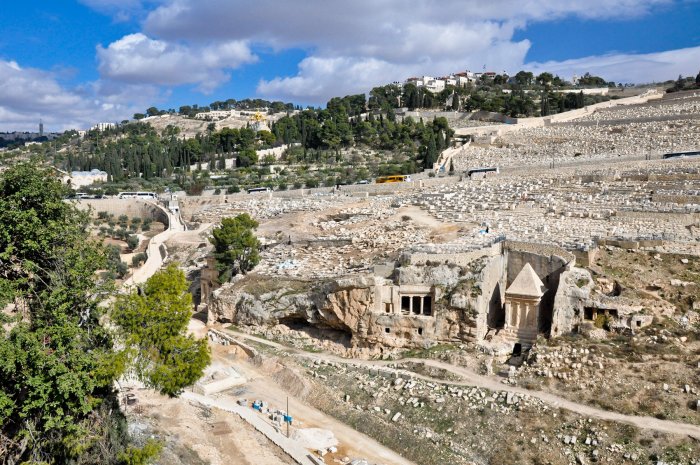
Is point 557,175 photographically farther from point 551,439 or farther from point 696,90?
point 696,90

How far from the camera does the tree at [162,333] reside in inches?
666

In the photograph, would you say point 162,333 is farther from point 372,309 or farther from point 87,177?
point 87,177

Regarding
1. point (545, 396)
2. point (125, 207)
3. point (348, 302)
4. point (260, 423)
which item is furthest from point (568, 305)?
point (125, 207)

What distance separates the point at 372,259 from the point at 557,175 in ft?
76.4

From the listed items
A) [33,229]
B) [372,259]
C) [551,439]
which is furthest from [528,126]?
[33,229]

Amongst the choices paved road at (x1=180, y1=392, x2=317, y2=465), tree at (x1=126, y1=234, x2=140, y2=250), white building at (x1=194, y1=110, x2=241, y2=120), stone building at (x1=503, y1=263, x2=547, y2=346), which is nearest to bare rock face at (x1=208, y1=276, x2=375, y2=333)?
stone building at (x1=503, y1=263, x2=547, y2=346)

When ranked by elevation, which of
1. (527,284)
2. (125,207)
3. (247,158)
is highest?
(247,158)

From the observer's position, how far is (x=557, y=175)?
149 feet

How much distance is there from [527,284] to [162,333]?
13.8 m

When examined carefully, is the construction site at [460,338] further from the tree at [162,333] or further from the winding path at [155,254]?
the tree at [162,333]

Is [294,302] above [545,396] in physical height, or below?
above

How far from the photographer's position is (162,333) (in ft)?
57.3

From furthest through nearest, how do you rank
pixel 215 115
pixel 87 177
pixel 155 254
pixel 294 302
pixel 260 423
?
pixel 215 115
pixel 87 177
pixel 155 254
pixel 294 302
pixel 260 423

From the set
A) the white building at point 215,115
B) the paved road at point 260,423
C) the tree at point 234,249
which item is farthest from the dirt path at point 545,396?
the white building at point 215,115
